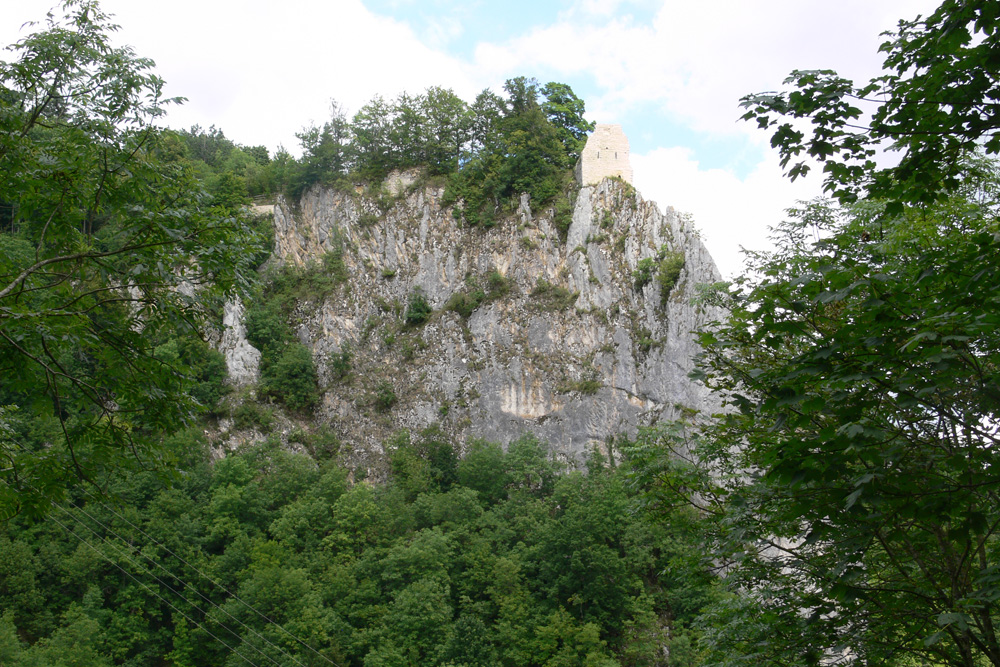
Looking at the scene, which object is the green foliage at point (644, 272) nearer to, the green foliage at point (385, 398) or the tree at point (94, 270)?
the green foliage at point (385, 398)

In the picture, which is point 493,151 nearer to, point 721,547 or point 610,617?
point 610,617

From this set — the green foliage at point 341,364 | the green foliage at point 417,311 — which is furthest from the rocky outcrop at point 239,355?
the green foliage at point 417,311

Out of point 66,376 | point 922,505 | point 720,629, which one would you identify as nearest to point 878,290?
point 922,505

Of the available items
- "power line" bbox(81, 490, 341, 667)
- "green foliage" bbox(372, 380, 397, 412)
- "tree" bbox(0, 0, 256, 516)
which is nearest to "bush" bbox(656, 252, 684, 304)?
"green foliage" bbox(372, 380, 397, 412)

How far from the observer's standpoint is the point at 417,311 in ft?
114

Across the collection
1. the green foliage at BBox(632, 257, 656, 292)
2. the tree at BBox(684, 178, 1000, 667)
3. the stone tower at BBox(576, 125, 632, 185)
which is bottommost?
the tree at BBox(684, 178, 1000, 667)

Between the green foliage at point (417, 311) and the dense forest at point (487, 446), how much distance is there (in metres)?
4.82

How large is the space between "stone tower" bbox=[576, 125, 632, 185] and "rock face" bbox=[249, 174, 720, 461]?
1.07m

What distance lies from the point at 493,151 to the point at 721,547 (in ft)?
109

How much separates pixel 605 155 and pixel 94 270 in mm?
30377

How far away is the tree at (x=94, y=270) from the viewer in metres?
5.17

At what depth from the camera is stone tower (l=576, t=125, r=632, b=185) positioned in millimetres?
34000

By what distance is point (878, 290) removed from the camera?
3701 millimetres

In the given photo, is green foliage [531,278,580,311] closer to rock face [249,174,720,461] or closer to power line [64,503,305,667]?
rock face [249,174,720,461]
